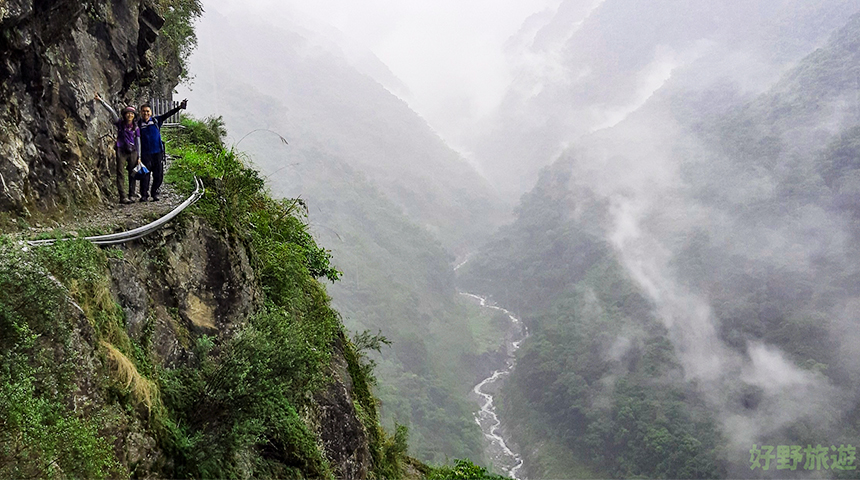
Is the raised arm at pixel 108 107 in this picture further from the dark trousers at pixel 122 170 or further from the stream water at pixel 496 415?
the stream water at pixel 496 415

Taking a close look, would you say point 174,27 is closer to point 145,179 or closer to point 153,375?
point 145,179

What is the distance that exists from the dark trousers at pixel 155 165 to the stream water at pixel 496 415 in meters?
45.4

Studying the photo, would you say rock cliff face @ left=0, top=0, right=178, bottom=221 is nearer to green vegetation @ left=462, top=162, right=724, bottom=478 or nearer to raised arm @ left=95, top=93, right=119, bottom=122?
raised arm @ left=95, top=93, right=119, bottom=122

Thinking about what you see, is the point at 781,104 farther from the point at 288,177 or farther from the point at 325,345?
the point at 325,345

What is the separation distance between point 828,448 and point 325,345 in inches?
2439

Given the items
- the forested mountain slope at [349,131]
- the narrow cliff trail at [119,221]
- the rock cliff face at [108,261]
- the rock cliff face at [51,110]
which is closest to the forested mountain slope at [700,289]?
the forested mountain slope at [349,131]

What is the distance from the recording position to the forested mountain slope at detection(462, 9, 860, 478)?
187 ft

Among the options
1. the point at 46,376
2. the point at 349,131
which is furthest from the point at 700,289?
the point at 349,131

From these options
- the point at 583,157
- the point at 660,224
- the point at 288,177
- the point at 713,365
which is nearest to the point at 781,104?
the point at 660,224

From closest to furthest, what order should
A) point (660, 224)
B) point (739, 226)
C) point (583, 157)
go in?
point (739, 226)
point (660, 224)
point (583, 157)

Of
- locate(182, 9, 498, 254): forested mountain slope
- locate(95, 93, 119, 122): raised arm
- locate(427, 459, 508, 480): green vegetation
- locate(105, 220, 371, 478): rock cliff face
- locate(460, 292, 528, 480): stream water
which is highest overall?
locate(182, 9, 498, 254): forested mountain slope

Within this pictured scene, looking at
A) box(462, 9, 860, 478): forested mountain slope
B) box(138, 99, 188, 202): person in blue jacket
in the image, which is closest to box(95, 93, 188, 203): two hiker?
box(138, 99, 188, 202): person in blue jacket

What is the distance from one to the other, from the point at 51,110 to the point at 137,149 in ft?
3.17

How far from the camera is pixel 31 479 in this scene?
258 cm
